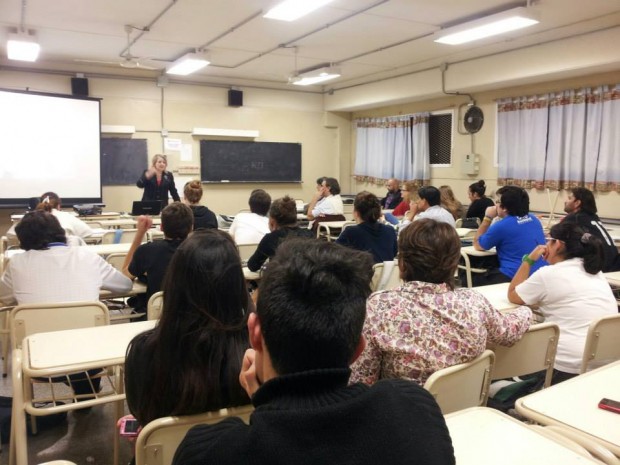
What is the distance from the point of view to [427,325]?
→ 5.33 ft

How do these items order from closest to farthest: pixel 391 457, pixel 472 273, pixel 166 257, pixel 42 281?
1. pixel 391 457
2. pixel 42 281
3. pixel 166 257
4. pixel 472 273

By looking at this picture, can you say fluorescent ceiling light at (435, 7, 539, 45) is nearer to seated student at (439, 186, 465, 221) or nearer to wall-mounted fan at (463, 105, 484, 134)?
seated student at (439, 186, 465, 221)

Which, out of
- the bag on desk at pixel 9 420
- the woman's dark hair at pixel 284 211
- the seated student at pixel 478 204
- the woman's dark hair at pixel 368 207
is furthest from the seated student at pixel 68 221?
the seated student at pixel 478 204

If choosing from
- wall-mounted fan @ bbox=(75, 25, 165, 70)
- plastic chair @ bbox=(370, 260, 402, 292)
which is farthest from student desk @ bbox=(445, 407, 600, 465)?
wall-mounted fan @ bbox=(75, 25, 165, 70)

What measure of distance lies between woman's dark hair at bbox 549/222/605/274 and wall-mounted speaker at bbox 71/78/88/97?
23.3 ft

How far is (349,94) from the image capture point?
897 cm

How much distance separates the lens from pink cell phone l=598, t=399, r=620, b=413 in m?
1.38

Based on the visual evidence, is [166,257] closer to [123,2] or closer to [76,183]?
[123,2]

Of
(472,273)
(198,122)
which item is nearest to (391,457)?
(472,273)

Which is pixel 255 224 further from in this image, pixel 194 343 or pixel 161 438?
pixel 161 438

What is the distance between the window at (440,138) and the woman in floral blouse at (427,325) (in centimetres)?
629

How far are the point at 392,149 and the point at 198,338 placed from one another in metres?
7.76

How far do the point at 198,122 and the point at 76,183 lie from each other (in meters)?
2.28

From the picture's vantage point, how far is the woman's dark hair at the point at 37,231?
7.89 feet
